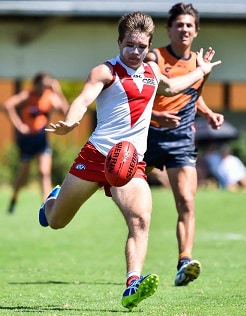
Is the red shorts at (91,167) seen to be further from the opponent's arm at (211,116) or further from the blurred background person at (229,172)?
the blurred background person at (229,172)

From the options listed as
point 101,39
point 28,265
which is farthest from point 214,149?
point 28,265

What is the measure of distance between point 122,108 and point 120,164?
1.76 ft

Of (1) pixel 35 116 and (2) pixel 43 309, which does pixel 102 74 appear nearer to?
(2) pixel 43 309

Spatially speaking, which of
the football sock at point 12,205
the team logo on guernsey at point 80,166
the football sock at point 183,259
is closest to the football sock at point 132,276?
the team logo on guernsey at point 80,166

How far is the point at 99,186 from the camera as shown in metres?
7.55

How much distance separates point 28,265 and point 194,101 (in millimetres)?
2493

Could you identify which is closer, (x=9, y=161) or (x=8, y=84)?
(x=9, y=161)

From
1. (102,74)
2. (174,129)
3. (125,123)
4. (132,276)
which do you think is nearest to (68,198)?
(125,123)

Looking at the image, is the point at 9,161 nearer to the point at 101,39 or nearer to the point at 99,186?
the point at 101,39

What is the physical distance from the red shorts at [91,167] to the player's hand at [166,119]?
4.86 feet

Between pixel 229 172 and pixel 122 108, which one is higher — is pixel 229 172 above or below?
below

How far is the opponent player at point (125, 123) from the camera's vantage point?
288 inches

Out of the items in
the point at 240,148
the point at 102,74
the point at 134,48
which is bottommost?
the point at 240,148

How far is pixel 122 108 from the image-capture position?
747 cm
